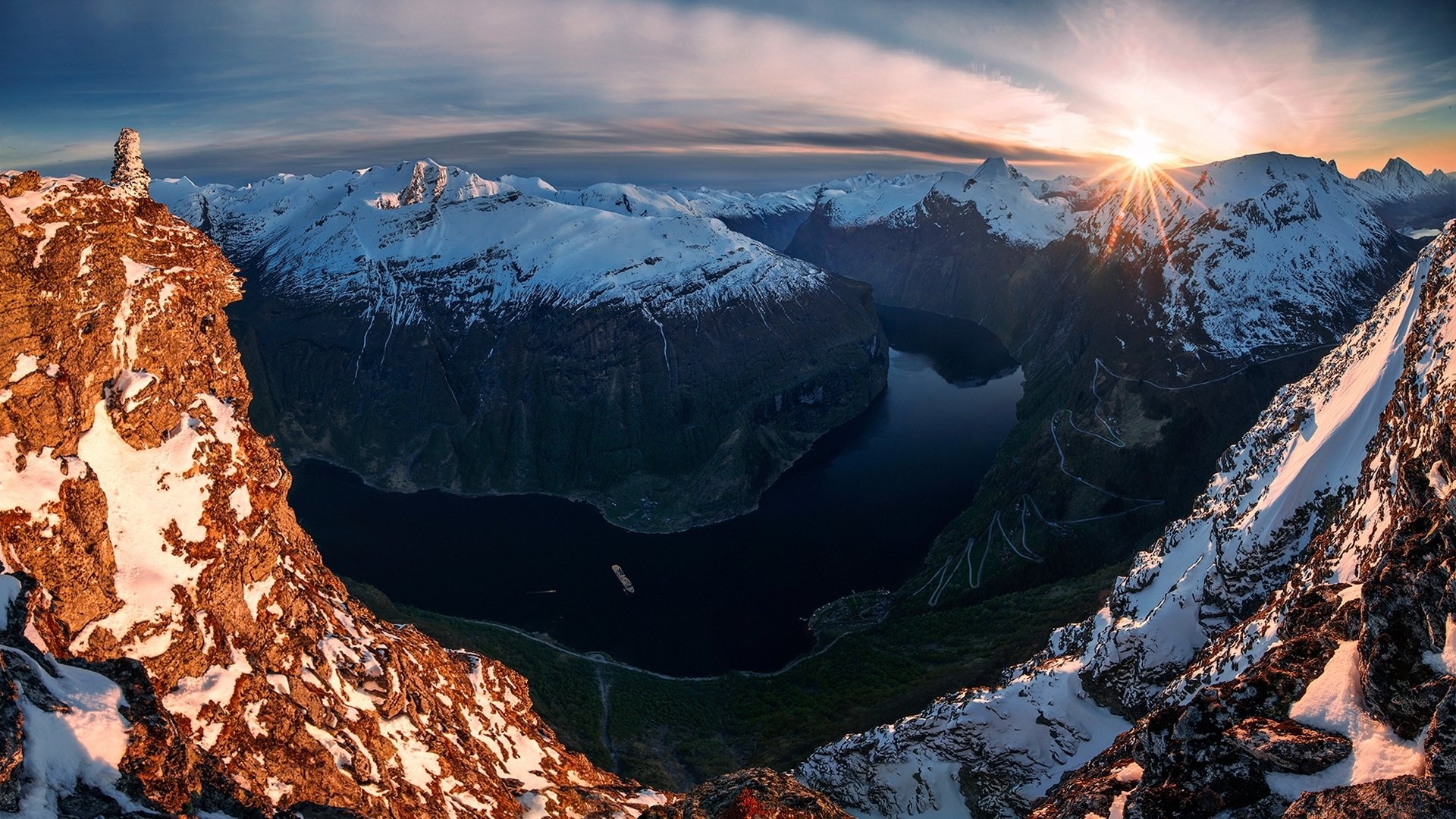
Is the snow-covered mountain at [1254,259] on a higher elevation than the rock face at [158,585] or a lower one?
higher

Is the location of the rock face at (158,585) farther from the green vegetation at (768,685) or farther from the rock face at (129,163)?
the green vegetation at (768,685)

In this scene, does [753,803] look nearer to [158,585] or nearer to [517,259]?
[158,585]

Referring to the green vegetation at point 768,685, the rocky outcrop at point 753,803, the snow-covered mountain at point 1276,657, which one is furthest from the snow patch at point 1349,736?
the green vegetation at point 768,685

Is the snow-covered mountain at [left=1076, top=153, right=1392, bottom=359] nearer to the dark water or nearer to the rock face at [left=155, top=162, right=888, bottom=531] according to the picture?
the dark water

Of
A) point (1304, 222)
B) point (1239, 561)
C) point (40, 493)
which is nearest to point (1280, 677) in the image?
point (1239, 561)

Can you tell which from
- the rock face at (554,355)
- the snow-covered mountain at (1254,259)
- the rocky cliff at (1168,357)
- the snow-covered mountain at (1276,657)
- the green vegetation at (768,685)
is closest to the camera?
the snow-covered mountain at (1276,657)

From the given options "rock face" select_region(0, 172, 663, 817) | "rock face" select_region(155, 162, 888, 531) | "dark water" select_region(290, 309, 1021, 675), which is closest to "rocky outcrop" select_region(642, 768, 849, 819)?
"rock face" select_region(0, 172, 663, 817)

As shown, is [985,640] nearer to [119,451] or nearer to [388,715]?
[388,715]
